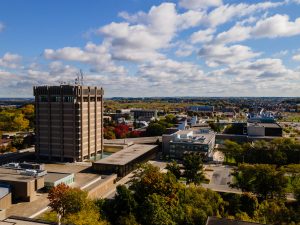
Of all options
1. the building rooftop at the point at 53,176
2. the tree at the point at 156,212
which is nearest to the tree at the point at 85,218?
the tree at the point at 156,212

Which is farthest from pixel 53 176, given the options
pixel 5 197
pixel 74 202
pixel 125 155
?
pixel 125 155

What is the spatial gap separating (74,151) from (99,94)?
19.8 meters

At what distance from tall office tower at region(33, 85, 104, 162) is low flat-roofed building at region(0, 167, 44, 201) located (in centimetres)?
2689

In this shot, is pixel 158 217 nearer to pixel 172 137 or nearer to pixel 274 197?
pixel 274 197

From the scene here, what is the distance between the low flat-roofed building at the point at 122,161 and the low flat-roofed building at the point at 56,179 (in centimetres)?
1125

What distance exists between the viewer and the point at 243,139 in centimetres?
11738

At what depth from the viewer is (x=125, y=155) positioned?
8769cm

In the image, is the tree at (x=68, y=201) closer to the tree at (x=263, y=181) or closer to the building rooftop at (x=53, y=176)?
the building rooftop at (x=53, y=176)

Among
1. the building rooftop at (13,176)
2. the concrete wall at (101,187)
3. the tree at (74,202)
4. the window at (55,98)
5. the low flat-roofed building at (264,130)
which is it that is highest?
A: the window at (55,98)

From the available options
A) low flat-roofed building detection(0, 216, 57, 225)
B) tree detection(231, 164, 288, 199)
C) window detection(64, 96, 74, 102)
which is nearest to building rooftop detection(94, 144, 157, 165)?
window detection(64, 96, 74, 102)

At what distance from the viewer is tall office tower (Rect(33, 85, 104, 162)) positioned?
88688 mm

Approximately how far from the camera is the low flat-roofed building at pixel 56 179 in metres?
63.1

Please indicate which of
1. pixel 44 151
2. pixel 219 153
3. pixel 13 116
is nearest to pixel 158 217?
pixel 44 151

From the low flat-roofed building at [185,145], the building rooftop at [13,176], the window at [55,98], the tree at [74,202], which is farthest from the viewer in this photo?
the low flat-roofed building at [185,145]
